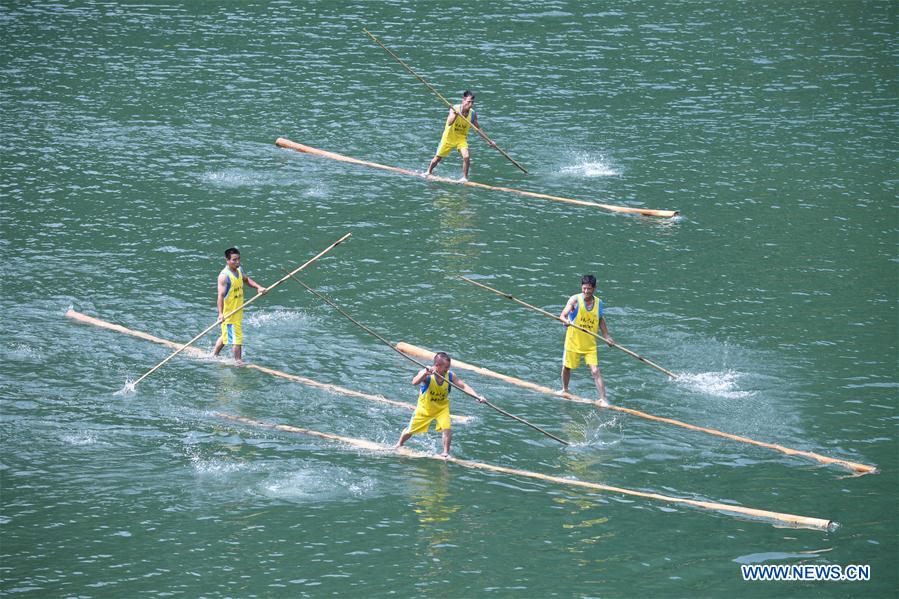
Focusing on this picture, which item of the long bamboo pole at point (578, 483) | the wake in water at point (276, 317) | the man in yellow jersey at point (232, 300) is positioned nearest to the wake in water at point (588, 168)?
the wake in water at point (276, 317)

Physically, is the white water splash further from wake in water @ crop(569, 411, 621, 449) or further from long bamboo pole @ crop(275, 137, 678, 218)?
long bamboo pole @ crop(275, 137, 678, 218)

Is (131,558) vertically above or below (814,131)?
below

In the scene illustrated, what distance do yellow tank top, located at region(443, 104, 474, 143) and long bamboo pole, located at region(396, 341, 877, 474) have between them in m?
9.58

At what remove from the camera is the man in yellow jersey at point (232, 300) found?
23.6 m

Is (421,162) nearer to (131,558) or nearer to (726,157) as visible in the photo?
(726,157)

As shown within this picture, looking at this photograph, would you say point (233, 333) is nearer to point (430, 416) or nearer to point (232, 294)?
point (232, 294)

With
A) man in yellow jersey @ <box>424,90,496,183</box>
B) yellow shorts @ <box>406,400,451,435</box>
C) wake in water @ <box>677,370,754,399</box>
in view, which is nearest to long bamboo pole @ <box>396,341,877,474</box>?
wake in water @ <box>677,370,754,399</box>

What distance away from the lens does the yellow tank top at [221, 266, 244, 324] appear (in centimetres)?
2364

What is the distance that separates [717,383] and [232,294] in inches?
377

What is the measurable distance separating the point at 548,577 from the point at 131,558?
609cm

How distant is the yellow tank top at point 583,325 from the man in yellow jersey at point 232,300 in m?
6.07

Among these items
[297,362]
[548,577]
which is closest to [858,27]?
[297,362]

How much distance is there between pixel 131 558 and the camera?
58.0 feet

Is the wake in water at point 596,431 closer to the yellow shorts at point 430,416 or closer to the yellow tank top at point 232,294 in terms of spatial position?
the yellow shorts at point 430,416
